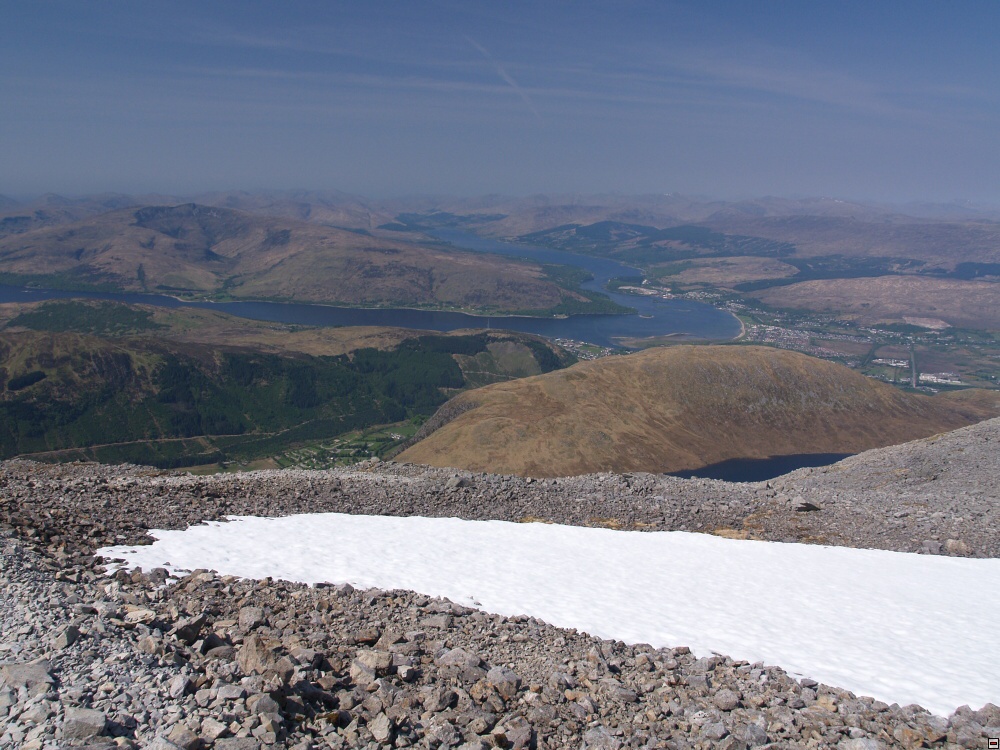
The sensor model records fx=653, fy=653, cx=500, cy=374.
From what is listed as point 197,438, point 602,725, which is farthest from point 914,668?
point 197,438

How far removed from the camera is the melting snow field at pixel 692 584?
12352 mm

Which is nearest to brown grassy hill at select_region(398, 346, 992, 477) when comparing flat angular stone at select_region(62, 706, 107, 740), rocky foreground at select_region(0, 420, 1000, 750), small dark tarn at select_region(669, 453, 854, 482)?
small dark tarn at select_region(669, 453, 854, 482)

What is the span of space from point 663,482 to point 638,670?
18.6 metres

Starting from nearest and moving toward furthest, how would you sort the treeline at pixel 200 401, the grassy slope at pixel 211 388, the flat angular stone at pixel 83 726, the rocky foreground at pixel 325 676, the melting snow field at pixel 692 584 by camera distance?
the flat angular stone at pixel 83 726 < the rocky foreground at pixel 325 676 < the melting snow field at pixel 692 584 < the treeline at pixel 200 401 < the grassy slope at pixel 211 388

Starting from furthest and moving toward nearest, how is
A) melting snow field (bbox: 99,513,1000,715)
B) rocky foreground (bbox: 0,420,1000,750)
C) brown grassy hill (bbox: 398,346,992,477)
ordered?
brown grassy hill (bbox: 398,346,992,477) < melting snow field (bbox: 99,513,1000,715) < rocky foreground (bbox: 0,420,1000,750)

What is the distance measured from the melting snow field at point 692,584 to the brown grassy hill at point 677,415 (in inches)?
1925

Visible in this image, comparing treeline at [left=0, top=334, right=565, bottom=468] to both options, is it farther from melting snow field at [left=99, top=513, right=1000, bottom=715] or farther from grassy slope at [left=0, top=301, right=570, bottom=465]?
melting snow field at [left=99, top=513, right=1000, bottom=715]

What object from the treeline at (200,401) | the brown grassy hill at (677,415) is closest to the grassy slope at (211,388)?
the treeline at (200,401)

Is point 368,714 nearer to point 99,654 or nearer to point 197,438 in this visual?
point 99,654

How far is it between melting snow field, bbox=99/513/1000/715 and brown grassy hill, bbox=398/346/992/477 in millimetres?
48899

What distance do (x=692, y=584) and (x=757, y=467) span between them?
2829 inches

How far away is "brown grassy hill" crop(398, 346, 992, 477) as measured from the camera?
244 ft

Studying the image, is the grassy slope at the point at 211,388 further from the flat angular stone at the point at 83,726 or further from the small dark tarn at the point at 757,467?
the flat angular stone at the point at 83,726

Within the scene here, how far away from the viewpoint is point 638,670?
10.9 m
